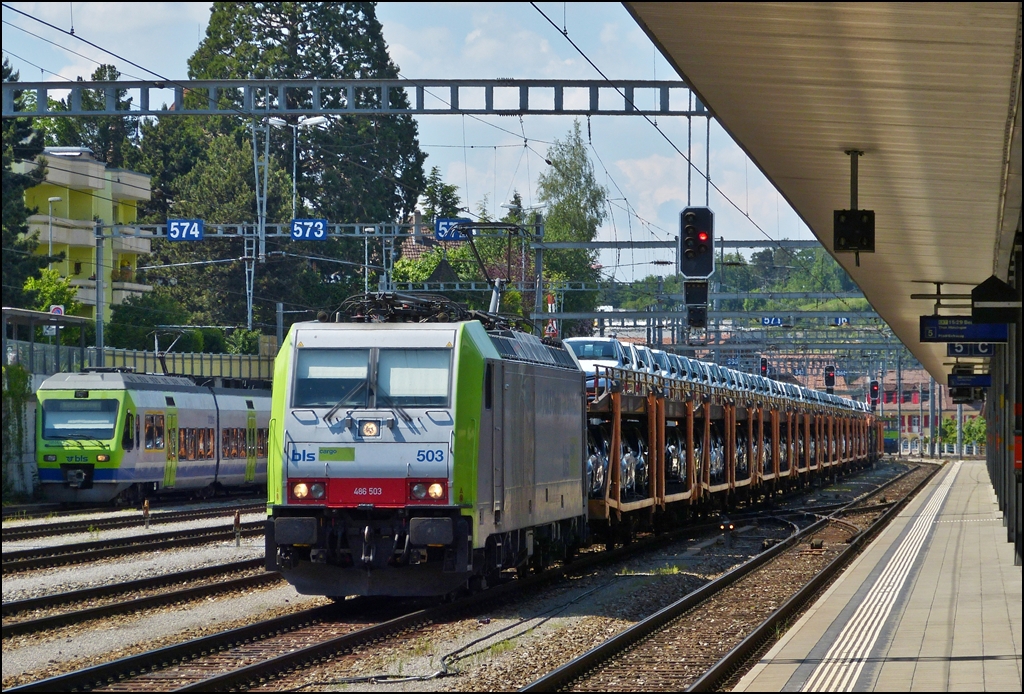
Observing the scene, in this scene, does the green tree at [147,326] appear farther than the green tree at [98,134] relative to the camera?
No

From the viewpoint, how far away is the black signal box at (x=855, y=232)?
44.6ft

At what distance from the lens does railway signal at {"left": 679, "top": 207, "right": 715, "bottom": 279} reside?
70.5ft

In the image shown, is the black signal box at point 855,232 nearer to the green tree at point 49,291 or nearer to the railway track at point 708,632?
the railway track at point 708,632

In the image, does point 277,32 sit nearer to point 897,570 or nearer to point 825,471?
point 825,471

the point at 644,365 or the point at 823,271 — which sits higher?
the point at 823,271

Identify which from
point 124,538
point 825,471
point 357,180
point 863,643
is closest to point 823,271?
point 357,180

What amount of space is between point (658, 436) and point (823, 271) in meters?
101

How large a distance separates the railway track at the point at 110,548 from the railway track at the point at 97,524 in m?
1.70

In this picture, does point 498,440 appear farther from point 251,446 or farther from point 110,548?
point 251,446

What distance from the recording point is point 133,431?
31.4 m

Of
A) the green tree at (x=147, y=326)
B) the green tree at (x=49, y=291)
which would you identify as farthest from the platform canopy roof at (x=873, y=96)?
the green tree at (x=147, y=326)

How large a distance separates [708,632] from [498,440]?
286cm

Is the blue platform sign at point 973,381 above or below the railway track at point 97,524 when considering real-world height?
above

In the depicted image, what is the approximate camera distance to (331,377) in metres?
14.2
